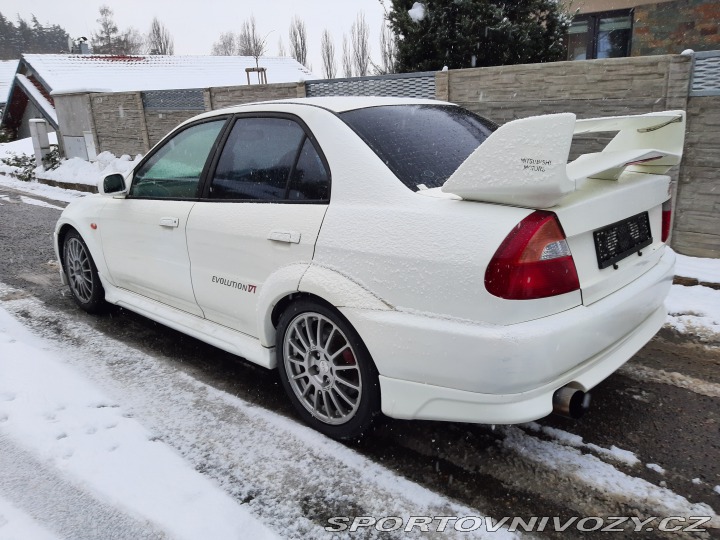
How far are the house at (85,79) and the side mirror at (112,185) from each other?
39.6 feet

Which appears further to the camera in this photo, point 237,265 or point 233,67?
point 233,67

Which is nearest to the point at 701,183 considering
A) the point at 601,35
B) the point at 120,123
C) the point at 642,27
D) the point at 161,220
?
the point at 161,220

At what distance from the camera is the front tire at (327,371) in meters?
2.59

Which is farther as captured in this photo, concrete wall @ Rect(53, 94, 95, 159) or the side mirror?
concrete wall @ Rect(53, 94, 95, 159)

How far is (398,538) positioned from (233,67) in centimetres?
2987

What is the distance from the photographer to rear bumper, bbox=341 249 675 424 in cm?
216

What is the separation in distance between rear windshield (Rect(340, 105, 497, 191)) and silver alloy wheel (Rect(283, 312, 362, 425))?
32.1 inches

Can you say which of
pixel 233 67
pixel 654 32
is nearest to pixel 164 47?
pixel 233 67

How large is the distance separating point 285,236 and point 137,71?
24717 mm

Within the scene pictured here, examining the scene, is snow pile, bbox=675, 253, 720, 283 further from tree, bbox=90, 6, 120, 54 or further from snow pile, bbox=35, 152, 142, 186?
tree, bbox=90, 6, 120, 54

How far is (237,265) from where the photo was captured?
10.1 feet

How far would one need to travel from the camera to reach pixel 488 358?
2.16 m

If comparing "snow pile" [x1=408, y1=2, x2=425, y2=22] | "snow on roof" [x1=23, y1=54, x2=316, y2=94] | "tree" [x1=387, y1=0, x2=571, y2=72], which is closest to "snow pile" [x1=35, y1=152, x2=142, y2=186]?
"snow on roof" [x1=23, y1=54, x2=316, y2=94]

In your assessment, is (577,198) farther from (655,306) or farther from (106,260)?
(106,260)
